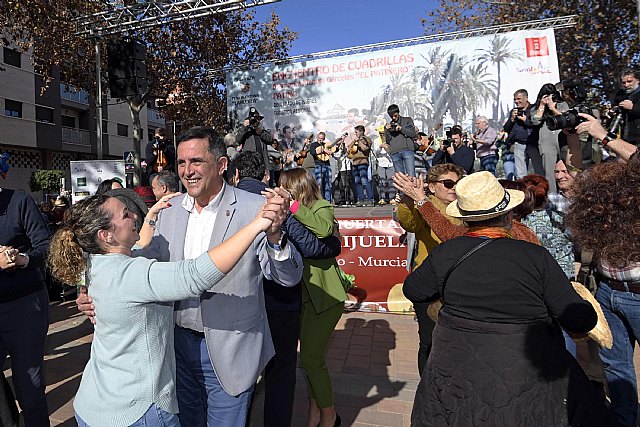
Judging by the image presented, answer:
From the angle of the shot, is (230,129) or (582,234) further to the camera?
(230,129)

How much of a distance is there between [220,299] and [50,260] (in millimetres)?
872

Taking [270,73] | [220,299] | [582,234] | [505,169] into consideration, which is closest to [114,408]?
[220,299]

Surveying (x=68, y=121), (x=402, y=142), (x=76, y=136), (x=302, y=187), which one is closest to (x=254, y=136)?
(x=402, y=142)

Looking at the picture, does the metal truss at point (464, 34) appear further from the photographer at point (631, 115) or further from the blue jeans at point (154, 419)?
the blue jeans at point (154, 419)

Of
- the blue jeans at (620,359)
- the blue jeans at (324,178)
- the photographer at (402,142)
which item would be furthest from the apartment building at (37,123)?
the blue jeans at (620,359)

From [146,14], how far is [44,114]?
22.4 meters

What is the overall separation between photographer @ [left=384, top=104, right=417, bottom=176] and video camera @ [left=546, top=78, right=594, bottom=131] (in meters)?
5.73

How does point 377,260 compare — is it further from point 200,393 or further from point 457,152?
point 457,152

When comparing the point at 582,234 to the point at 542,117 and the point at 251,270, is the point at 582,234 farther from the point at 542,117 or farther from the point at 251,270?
the point at 542,117

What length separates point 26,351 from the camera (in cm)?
272

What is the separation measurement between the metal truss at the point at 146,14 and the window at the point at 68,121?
73.7 feet

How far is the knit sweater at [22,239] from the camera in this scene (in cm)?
270

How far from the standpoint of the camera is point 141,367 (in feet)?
5.73

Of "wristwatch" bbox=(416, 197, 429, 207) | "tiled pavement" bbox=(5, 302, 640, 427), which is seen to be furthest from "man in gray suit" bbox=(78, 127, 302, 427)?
"tiled pavement" bbox=(5, 302, 640, 427)
